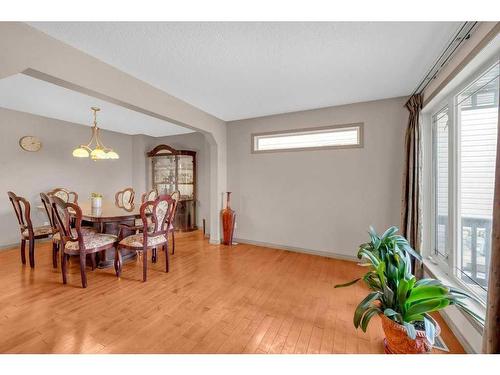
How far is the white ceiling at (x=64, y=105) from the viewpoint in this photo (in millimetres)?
2746

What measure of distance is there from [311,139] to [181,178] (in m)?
3.22

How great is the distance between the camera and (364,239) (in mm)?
3195

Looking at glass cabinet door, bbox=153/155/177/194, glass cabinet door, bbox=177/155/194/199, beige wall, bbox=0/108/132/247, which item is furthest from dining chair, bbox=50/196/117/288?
glass cabinet door, bbox=153/155/177/194

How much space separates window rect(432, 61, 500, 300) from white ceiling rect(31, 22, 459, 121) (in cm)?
51

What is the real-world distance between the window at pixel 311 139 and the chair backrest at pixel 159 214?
6.42ft

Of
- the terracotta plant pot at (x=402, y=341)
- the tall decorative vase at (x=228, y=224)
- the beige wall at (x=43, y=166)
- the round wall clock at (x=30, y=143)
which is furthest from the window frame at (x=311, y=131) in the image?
the round wall clock at (x=30, y=143)

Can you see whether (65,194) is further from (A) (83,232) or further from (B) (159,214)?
(B) (159,214)

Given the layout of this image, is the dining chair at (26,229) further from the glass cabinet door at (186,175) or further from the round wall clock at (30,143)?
the glass cabinet door at (186,175)

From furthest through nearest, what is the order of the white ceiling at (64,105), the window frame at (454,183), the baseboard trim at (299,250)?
the baseboard trim at (299,250)
the white ceiling at (64,105)
the window frame at (454,183)

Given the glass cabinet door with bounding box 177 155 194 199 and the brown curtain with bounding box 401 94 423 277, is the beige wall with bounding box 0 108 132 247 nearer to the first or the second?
the glass cabinet door with bounding box 177 155 194 199

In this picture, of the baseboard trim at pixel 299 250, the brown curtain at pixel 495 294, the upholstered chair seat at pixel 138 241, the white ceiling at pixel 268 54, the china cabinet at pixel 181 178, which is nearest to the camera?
the brown curtain at pixel 495 294

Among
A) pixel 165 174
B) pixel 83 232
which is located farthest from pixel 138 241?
pixel 165 174

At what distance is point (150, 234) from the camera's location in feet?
8.70

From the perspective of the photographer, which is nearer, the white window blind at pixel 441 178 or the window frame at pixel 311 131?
the white window blind at pixel 441 178
